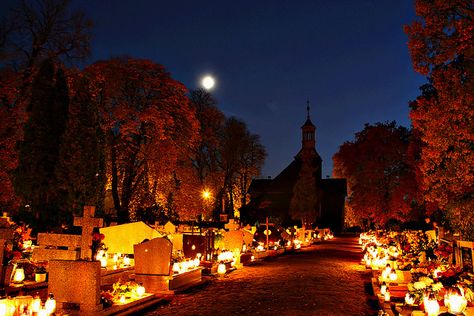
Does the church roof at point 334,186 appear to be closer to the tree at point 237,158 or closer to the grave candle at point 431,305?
the tree at point 237,158

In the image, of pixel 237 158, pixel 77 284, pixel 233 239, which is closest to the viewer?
pixel 77 284

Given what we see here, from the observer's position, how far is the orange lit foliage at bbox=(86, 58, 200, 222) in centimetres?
2628

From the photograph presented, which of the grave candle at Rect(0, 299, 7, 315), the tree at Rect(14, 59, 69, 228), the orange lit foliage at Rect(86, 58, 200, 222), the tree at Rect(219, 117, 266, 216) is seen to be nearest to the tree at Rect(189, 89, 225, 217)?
the tree at Rect(219, 117, 266, 216)

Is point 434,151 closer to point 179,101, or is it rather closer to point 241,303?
point 241,303

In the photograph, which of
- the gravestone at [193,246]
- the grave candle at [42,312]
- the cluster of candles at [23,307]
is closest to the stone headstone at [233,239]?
the gravestone at [193,246]

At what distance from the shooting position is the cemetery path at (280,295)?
388 inches

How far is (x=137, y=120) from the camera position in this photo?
87.1 ft

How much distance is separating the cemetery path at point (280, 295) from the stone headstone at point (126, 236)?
3.43 metres

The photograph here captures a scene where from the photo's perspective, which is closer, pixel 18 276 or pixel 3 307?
pixel 3 307

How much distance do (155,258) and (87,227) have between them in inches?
111

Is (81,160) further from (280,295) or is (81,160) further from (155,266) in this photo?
(280,295)

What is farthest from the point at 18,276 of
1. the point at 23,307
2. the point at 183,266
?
the point at 23,307

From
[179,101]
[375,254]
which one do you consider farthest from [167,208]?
[375,254]

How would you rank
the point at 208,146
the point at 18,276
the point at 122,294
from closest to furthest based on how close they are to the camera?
the point at 122,294
the point at 18,276
the point at 208,146
